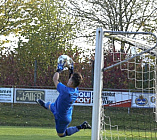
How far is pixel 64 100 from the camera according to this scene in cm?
940

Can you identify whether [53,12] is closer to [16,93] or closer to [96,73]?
[16,93]

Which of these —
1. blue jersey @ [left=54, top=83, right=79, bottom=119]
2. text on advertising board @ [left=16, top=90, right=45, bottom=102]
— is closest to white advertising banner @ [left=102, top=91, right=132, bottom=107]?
text on advertising board @ [left=16, top=90, right=45, bottom=102]

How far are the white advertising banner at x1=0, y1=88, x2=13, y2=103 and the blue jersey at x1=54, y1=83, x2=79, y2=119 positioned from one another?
1373 cm

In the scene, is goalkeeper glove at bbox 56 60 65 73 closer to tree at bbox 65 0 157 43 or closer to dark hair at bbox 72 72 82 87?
dark hair at bbox 72 72 82 87

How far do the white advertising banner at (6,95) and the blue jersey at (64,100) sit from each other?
13.7 m

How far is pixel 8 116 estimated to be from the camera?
2411cm

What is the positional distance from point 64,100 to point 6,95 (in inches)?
563

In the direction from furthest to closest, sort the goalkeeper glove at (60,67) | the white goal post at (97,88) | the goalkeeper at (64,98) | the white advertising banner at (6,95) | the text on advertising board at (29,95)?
the white advertising banner at (6,95) < the text on advertising board at (29,95) < the goalkeeper glove at (60,67) < the goalkeeper at (64,98) < the white goal post at (97,88)

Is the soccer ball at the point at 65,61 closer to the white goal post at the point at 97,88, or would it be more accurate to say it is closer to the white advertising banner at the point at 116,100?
the white goal post at the point at 97,88

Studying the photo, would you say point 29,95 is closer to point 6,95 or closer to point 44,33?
point 6,95

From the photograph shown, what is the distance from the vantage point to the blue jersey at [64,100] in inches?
367

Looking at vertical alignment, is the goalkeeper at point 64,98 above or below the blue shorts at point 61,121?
above

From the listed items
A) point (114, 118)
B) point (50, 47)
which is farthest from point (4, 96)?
point (50, 47)

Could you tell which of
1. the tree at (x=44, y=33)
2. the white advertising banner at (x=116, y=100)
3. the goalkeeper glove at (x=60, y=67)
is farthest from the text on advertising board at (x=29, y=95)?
the goalkeeper glove at (x=60, y=67)
